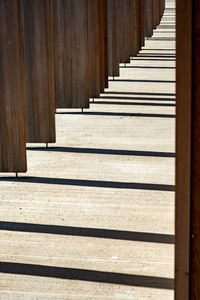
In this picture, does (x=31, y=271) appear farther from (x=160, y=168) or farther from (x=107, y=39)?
(x=107, y=39)

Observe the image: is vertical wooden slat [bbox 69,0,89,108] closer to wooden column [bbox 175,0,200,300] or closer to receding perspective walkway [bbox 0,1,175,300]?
receding perspective walkway [bbox 0,1,175,300]

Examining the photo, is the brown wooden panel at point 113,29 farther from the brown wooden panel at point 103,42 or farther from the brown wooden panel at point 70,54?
the brown wooden panel at point 70,54

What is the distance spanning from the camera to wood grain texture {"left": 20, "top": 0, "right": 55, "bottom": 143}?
7102 millimetres

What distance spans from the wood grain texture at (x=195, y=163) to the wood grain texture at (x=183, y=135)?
20mm

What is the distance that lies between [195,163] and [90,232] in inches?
93.7

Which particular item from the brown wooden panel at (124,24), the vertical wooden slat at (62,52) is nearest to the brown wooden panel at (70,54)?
the vertical wooden slat at (62,52)

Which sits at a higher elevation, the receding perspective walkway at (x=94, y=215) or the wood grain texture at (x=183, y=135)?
the wood grain texture at (x=183, y=135)

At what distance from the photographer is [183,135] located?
2436 mm

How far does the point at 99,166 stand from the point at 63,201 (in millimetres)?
1255

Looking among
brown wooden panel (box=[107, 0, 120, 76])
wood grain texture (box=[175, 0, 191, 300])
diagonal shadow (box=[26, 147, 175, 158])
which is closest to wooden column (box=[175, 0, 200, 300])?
wood grain texture (box=[175, 0, 191, 300])

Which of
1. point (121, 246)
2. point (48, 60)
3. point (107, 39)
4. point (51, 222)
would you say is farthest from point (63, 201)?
point (107, 39)

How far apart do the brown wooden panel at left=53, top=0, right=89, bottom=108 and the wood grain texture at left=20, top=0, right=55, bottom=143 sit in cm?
206

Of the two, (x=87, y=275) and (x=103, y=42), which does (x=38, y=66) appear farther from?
(x=103, y=42)

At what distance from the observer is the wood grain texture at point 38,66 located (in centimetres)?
710
